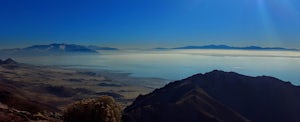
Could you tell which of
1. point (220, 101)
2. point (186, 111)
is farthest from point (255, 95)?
point (186, 111)

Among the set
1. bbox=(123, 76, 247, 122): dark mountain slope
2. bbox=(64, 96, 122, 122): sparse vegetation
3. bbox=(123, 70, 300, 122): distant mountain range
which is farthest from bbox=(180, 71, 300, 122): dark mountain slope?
bbox=(64, 96, 122, 122): sparse vegetation

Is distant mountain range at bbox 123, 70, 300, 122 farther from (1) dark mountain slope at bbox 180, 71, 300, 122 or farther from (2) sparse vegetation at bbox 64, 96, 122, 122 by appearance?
(2) sparse vegetation at bbox 64, 96, 122, 122

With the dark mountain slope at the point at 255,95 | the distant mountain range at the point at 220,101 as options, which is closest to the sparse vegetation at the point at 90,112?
the distant mountain range at the point at 220,101

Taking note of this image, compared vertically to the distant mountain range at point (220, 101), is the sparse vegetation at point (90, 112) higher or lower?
higher

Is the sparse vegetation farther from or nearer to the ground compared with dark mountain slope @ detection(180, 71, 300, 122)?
farther from the ground

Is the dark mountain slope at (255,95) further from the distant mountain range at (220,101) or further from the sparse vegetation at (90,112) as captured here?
the sparse vegetation at (90,112)

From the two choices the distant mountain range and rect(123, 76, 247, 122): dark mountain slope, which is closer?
rect(123, 76, 247, 122): dark mountain slope

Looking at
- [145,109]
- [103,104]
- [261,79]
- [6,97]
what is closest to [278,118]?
[261,79]

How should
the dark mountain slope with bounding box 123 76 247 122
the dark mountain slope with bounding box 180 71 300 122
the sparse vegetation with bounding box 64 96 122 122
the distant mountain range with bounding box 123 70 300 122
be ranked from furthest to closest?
the dark mountain slope with bounding box 180 71 300 122
the distant mountain range with bounding box 123 70 300 122
the dark mountain slope with bounding box 123 76 247 122
the sparse vegetation with bounding box 64 96 122 122

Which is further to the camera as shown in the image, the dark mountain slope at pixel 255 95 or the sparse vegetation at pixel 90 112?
the dark mountain slope at pixel 255 95
